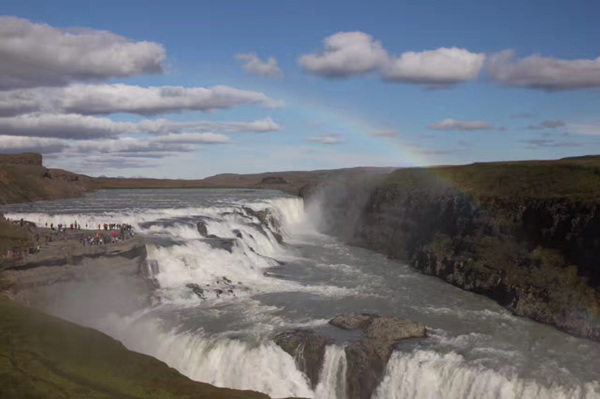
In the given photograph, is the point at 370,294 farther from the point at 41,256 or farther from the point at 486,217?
the point at 41,256

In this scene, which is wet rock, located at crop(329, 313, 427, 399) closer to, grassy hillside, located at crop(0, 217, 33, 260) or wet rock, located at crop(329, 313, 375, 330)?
wet rock, located at crop(329, 313, 375, 330)

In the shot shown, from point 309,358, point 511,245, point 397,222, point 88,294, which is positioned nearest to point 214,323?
point 309,358

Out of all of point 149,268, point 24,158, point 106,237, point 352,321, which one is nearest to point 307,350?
point 352,321

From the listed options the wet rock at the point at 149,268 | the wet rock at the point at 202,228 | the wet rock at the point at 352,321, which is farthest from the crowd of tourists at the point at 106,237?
the wet rock at the point at 352,321

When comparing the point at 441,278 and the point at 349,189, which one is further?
the point at 349,189

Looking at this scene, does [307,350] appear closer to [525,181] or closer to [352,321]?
[352,321]
